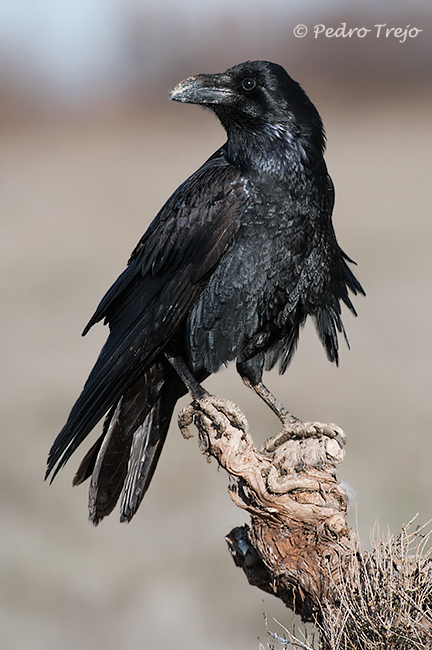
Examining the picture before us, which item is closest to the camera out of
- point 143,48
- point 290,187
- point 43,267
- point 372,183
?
point 290,187

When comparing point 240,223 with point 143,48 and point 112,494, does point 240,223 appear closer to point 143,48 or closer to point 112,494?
point 112,494

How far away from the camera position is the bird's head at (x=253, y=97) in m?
3.72

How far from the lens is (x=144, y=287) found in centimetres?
395

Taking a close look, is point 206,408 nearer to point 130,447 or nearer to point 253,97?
point 130,447

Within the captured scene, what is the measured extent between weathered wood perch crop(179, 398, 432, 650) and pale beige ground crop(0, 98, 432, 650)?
487 cm

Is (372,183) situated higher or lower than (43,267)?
lower

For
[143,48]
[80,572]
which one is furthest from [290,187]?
[143,48]

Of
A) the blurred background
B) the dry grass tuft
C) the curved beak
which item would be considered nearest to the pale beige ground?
the blurred background

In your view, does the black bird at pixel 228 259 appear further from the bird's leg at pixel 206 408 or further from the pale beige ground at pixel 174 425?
the pale beige ground at pixel 174 425

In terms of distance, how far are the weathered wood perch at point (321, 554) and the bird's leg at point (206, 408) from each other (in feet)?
0.06

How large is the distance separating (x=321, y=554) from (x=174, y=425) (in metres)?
8.20

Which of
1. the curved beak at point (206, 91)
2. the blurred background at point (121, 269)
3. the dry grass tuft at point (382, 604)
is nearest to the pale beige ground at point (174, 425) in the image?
the blurred background at point (121, 269)

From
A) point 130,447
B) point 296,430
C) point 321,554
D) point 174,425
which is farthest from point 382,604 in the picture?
point 174,425

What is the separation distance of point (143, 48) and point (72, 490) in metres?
19.5
